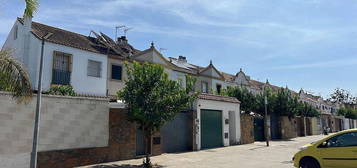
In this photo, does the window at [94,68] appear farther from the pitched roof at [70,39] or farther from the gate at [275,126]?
the gate at [275,126]

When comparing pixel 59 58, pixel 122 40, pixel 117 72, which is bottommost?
pixel 117 72

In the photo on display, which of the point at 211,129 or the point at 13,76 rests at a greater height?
the point at 13,76

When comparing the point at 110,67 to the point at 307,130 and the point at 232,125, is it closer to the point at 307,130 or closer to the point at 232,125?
the point at 232,125

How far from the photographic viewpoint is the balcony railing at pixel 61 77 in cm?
2092

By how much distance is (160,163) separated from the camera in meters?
14.5

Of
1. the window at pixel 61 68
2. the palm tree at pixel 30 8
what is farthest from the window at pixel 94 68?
the palm tree at pixel 30 8

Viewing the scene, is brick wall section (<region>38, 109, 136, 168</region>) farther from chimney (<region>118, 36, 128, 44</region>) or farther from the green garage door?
chimney (<region>118, 36, 128, 44</region>)

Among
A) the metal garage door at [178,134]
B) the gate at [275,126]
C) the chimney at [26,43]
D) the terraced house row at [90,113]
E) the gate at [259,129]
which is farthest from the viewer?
the gate at [275,126]

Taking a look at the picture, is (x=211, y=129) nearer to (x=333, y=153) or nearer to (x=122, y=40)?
(x=333, y=153)

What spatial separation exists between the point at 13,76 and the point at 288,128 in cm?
3081

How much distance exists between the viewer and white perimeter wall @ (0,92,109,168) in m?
11.1

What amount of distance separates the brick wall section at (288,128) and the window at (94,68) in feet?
65.7

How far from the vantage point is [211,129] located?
22.0 meters

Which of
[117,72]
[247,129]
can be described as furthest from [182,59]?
[247,129]
